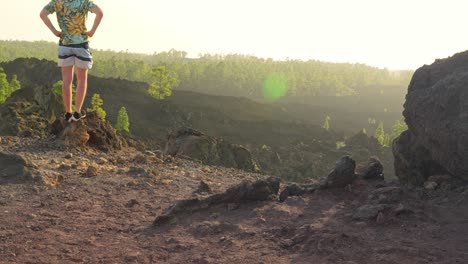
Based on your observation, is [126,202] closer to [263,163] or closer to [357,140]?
[263,163]

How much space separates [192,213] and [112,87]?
6699 cm

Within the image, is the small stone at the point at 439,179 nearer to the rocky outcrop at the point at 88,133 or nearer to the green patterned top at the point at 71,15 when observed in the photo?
the green patterned top at the point at 71,15

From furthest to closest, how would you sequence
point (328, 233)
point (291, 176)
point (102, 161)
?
point (291, 176)
point (102, 161)
point (328, 233)

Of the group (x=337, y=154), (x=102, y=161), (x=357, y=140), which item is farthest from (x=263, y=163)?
(x=102, y=161)

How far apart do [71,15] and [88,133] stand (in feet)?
12.2

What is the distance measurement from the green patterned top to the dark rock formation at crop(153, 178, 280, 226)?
189 inches

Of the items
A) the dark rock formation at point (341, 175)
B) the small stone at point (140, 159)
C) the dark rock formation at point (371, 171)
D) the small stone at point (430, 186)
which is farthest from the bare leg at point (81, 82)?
the small stone at point (430, 186)

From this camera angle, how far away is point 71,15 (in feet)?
30.8

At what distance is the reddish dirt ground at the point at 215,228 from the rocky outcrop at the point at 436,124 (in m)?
0.71

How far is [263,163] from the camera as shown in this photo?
138ft

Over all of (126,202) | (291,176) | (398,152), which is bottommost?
(291,176)

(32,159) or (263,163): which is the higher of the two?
(32,159)

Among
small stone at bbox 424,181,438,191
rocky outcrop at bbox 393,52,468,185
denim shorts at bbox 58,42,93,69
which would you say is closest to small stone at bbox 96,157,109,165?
denim shorts at bbox 58,42,93,69

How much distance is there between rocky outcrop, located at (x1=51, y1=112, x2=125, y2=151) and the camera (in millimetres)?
11352
